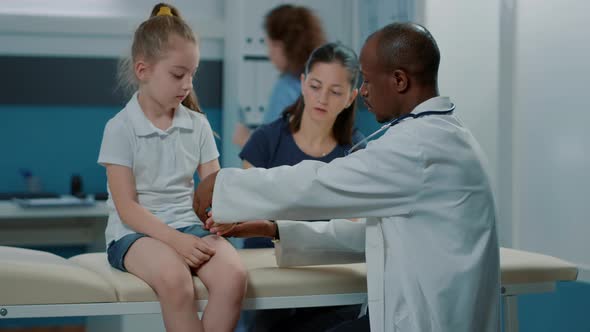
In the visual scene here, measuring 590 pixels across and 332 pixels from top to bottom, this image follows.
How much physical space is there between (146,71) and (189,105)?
192 millimetres

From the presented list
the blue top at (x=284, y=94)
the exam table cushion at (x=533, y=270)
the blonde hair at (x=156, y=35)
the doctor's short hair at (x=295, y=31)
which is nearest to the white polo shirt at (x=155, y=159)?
the blonde hair at (x=156, y=35)

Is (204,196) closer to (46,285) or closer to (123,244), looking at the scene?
(123,244)

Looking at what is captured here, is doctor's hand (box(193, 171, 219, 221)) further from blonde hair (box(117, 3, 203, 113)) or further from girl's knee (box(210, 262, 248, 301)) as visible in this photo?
blonde hair (box(117, 3, 203, 113))

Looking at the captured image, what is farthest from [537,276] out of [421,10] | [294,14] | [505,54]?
[294,14]

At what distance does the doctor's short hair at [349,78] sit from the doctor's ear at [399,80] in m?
0.76

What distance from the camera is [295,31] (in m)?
3.36

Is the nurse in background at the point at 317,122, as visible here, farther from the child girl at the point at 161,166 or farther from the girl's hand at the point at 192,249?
the girl's hand at the point at 192,249

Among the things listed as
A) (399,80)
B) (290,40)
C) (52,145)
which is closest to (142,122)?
(399,80)

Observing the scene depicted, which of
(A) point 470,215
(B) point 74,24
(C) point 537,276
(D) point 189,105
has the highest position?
(B) point 74,24

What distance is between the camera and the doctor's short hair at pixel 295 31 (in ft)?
10.9

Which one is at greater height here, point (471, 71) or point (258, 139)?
point (471, 71)

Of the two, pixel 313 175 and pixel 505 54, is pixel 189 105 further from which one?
pixel 505 54

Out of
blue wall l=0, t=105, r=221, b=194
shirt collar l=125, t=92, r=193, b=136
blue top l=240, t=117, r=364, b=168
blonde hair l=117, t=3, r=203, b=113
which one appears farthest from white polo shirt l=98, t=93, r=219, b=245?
blue wall l=0, t=105, r=221, b=194

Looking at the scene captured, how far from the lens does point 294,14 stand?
11.1 feet
